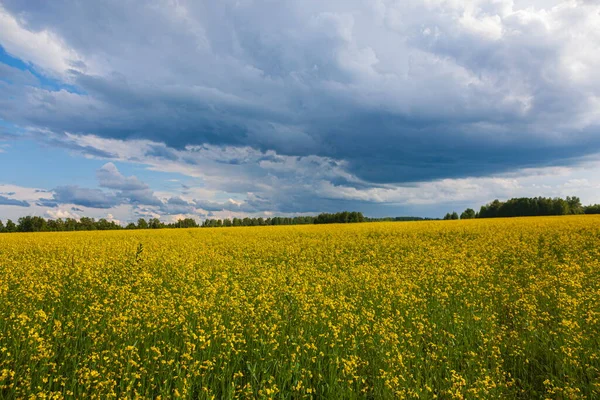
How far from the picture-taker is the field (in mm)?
4570

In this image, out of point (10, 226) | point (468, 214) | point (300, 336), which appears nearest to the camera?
point (300, 336)

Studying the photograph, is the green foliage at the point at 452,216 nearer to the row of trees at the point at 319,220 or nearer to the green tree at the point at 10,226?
the row of trees at the point at 319,220

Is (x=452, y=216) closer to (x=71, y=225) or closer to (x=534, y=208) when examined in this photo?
(x=534, y=208)

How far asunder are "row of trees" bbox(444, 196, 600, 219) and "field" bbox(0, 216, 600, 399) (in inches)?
2850

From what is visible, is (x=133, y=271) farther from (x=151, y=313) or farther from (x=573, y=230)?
(x=573, y=230)

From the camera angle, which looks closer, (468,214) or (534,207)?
(534,207)

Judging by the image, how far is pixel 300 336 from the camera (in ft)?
17.4

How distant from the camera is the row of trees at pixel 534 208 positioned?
69.5 m

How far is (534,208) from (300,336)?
82.9 metres

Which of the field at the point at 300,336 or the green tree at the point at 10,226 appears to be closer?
the field at the point at 300,336

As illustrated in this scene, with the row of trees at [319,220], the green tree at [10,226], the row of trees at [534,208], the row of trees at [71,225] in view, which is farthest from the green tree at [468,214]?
the green tree at [10,226]

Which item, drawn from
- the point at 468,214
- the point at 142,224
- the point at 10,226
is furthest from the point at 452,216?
the point at 10,226

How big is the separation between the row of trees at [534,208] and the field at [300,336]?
72.4 meters

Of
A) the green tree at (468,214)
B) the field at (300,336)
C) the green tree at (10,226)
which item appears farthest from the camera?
the green tree at (468,214)
